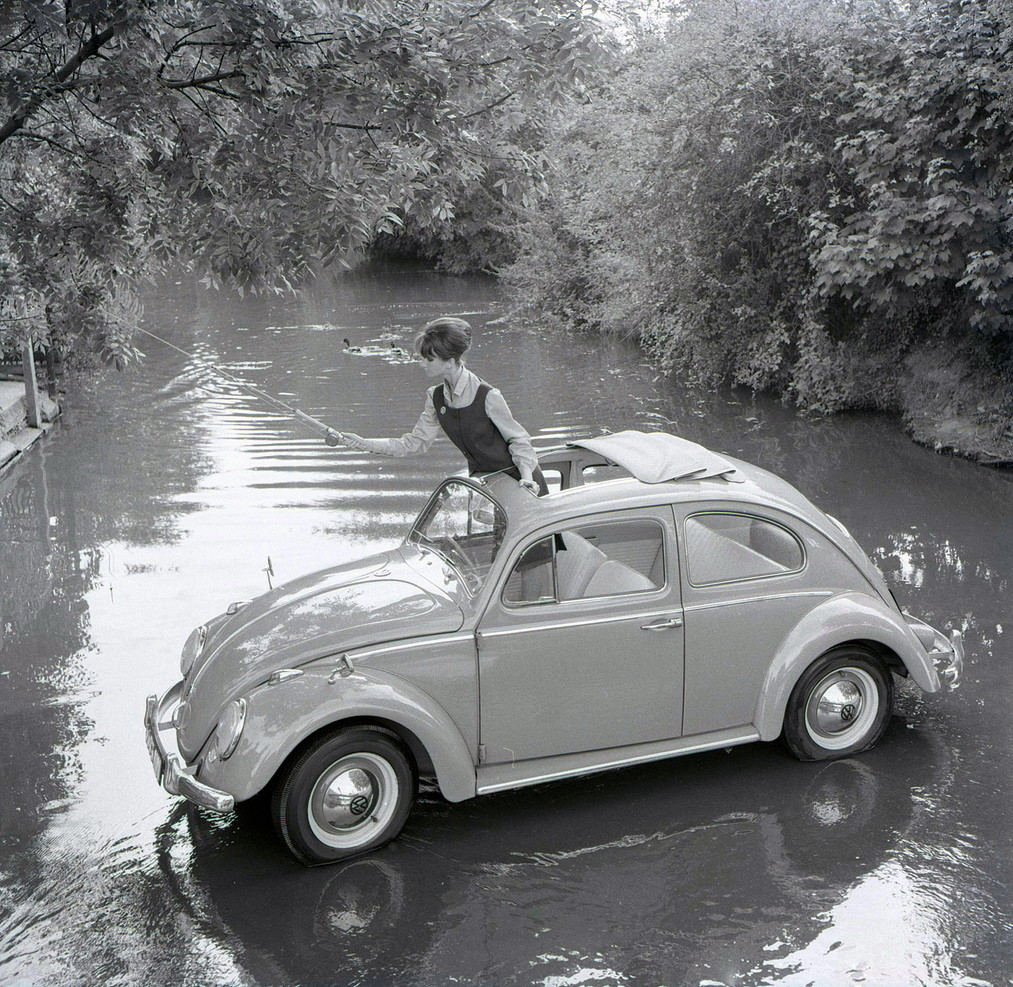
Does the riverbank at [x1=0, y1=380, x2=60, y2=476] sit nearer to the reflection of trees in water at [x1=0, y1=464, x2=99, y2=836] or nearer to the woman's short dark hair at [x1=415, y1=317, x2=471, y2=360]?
the reflection of trees in water at [x1=0, y1=464, x2=99, y2=836]

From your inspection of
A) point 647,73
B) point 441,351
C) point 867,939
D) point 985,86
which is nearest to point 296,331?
point 647,73

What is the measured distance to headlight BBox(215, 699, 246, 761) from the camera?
4.80 m

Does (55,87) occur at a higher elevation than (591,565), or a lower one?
higher

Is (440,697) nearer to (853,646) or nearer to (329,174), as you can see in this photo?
(853,646)

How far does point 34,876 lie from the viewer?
5.02 metres

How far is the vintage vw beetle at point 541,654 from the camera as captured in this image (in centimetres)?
495

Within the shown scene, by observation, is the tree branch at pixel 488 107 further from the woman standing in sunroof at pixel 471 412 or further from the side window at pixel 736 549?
the side window at pixel 736 549

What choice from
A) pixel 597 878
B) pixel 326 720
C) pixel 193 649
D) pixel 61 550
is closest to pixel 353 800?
pixel 326 720

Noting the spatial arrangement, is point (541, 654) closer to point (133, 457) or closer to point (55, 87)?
point (55, 87)

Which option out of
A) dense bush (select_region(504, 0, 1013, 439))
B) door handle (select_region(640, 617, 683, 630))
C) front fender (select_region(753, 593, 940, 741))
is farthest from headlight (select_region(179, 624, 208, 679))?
dense bush (select_region(504, 0, 1013, 439))

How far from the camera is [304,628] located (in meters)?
5.22

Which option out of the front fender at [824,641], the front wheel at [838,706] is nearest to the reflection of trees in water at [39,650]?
the front fender at [824,641]

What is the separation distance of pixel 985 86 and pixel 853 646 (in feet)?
30.7

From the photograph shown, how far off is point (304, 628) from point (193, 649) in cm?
96
